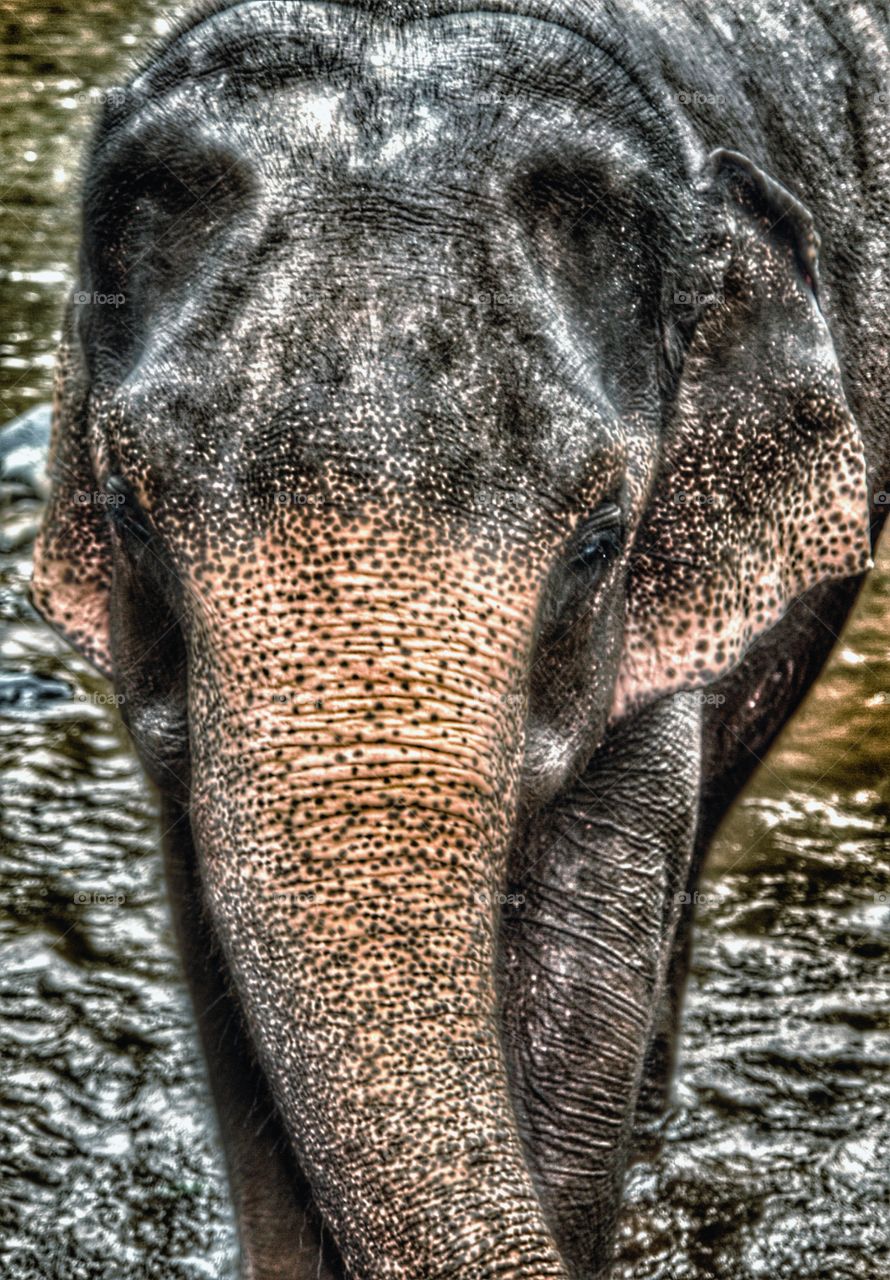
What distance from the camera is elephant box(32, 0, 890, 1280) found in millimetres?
2156

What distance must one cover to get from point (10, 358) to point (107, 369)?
5.75 meters

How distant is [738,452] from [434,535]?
0.66 m

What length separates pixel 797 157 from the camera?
334 centimetres

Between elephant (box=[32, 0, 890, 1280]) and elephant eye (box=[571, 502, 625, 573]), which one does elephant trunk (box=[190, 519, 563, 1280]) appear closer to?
elephant (box=[32, 0, 890, 1280])

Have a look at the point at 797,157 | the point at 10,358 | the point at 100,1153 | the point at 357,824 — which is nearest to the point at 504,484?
the point at 357,824

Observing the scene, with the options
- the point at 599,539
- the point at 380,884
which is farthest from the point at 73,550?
the point at 380,884

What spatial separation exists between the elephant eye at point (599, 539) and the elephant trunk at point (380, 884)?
229 millimetres

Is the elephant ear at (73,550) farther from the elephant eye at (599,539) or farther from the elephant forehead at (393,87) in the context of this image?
the elephant eye at (599,539)

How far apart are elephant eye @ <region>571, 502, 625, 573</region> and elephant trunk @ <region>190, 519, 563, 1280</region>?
0.75 feet

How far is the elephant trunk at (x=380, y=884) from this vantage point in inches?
83.9

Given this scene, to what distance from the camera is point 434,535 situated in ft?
7.13

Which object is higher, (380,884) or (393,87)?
(393,87)

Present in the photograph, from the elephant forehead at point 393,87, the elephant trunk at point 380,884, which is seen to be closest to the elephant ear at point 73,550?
the elephant forehead at point 393,87

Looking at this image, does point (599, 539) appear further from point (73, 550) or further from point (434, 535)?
point (73, 550)
